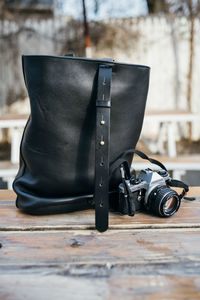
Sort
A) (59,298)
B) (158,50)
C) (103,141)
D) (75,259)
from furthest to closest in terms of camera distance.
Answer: (158,50) < (103,141) < (75,259) < (59,298)

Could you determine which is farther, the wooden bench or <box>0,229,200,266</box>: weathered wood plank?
the wooden bench

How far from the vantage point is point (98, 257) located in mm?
561

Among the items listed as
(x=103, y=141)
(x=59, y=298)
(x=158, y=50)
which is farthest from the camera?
(x=158, y=50)

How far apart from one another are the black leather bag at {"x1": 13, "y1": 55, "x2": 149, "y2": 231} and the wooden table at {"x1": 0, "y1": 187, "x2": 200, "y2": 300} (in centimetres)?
6

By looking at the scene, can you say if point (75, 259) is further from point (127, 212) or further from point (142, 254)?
point (127, 212)

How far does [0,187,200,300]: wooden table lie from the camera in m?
0.46

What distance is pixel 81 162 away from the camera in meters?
0.75

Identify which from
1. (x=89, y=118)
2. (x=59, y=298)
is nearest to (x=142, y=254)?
(x=59, y=298)

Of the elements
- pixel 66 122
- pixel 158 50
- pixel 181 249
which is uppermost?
pixel 158 50

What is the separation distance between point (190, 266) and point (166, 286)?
0.08 m

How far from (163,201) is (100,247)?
21cm

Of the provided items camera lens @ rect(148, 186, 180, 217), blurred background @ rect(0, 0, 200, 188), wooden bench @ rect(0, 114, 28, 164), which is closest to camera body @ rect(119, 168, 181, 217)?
camera lens @ rect(148, 186, 180, 217)

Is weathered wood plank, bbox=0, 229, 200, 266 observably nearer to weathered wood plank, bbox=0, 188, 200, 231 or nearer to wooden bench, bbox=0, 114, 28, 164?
weathered wood plank, bbox=0, 188, 200, 231

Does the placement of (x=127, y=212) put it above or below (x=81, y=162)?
below
